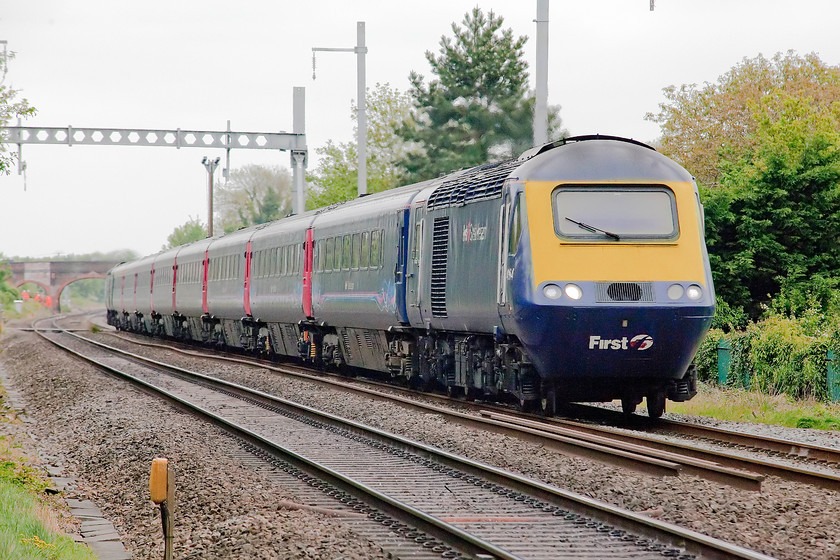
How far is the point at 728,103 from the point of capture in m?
55.0

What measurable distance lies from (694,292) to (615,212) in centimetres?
129

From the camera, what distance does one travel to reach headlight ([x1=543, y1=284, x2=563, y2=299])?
44.4 feet

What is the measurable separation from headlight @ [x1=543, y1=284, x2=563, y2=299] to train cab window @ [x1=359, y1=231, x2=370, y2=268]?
8042mm

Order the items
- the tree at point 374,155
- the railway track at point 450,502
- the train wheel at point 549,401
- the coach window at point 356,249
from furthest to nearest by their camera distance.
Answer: the tree at point 374,155 < the coach window at point 356,249 < the train wheel at point 549,401 < the railway track at point 450,502

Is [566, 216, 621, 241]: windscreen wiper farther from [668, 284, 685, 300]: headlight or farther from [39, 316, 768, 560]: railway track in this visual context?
[39, 316, 768, 560]: railway track

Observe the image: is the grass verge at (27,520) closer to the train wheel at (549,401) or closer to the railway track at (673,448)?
the railway track at (673,448)

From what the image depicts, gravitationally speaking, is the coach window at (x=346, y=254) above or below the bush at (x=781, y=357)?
above

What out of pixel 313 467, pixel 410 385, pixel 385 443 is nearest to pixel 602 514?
pixel 313 467

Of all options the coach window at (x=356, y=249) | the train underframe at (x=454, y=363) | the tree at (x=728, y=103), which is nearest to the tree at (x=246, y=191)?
the tree at (x=728, y=103)

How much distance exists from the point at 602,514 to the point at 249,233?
25.4 metres

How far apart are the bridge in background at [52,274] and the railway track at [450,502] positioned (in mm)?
110273

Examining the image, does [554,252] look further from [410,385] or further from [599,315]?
[410,385]

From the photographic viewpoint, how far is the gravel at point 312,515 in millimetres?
7930

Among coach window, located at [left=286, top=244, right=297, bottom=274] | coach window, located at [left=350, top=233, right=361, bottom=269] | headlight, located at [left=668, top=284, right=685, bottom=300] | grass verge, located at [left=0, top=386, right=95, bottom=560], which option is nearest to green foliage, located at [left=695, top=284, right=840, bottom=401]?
headlight, located at [left=668, top=284, right=685, bottom=300]
